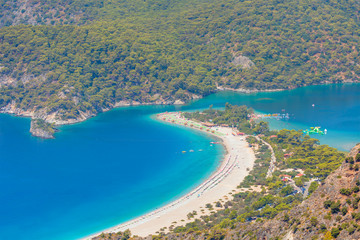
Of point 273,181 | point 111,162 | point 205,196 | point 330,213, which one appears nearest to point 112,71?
point 111,162

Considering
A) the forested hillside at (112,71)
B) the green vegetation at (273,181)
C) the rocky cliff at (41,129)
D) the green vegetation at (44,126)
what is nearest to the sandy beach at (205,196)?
the green vegetation at (273,181)

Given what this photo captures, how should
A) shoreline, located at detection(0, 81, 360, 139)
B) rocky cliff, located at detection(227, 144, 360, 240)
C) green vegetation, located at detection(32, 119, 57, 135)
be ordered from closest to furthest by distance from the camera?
rocky cliff, located at detection(227, 144, 360, 240)
green vegetation, located at detection(32, 119, 57, 135)
shoreline, located at detection(0, 81, 360, 139)

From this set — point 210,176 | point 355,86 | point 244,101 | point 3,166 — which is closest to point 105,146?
point 3,166

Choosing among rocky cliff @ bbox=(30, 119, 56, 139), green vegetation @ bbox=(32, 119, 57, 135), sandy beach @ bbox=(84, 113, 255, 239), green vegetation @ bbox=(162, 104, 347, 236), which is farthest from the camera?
green vegetation @ bbox=(32, 119, 57, 135)

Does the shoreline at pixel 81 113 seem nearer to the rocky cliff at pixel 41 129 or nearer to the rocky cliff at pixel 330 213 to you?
the rocky cliff at pixel 41 129

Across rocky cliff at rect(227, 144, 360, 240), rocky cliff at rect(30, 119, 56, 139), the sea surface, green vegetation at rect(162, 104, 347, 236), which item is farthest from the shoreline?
rocky cliff at rect(227, 144, 360, 240)

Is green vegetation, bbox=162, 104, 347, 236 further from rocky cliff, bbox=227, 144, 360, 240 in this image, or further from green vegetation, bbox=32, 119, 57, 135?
green vegetation, bbox=32, 119, 57, 135

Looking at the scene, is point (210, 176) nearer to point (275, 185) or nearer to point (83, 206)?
point (275, 185)
